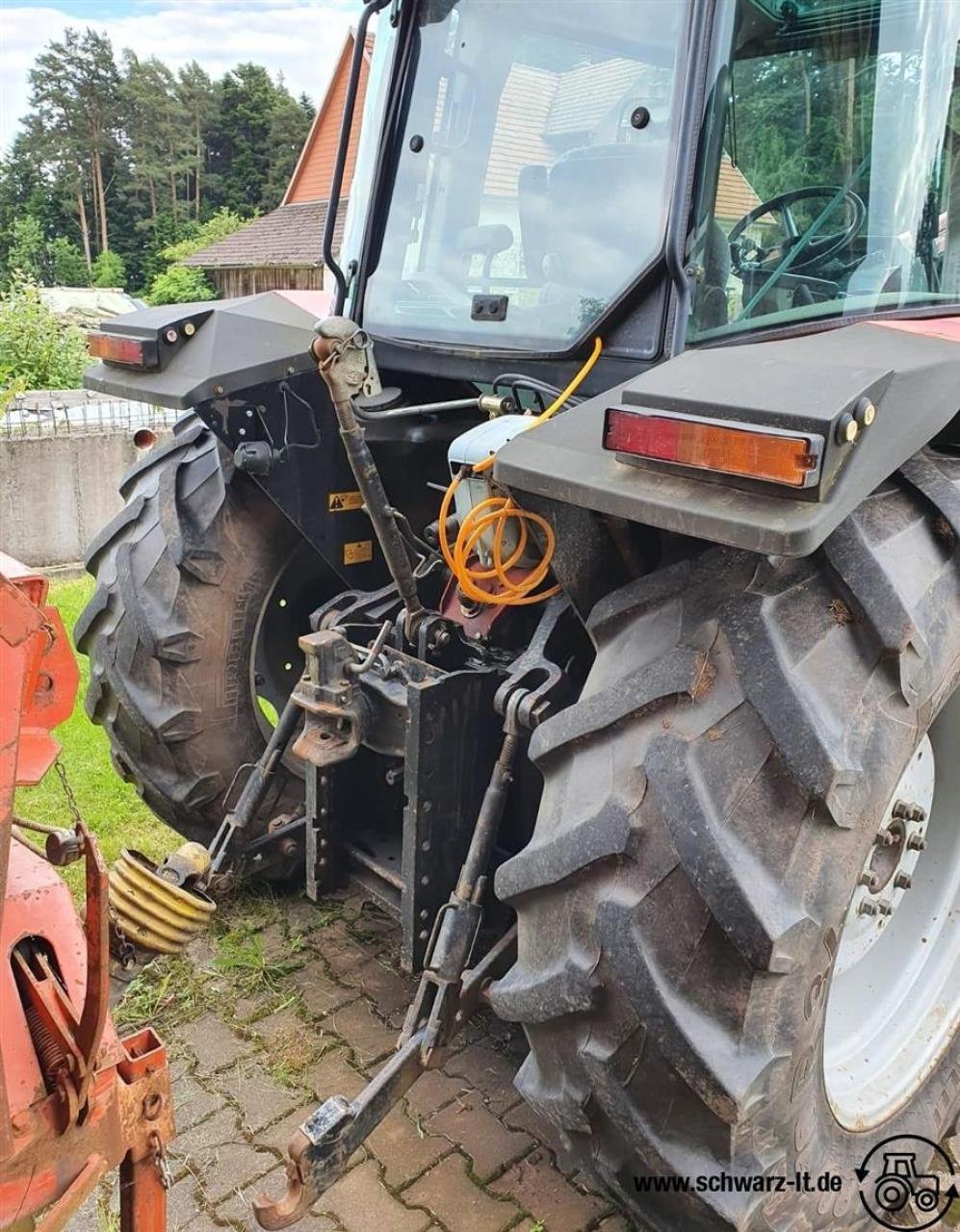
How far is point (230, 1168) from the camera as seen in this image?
85.2 inches

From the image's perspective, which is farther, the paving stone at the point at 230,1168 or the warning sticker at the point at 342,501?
the warning sticker at the point at 342,501

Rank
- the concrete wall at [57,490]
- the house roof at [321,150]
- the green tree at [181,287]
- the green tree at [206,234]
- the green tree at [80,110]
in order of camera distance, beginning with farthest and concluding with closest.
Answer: the green tree at [80,110], the green tree at [206,234], the green tree at [181,287], the house roof at [321,150], the concrete wall at [57,490]

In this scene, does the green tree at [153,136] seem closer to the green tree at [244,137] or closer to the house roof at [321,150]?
the green tree at [244,137]

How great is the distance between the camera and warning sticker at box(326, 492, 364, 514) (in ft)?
8.64

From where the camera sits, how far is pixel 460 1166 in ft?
7.11

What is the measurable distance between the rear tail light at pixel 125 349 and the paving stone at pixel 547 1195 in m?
2.01

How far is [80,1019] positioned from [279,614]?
158cm

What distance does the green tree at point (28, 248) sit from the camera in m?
41.9

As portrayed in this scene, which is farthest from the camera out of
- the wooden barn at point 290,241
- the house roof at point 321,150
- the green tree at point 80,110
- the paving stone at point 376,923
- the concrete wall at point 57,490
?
the green tree at point 80,110

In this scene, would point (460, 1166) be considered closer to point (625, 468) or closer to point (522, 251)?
point (625, 468)

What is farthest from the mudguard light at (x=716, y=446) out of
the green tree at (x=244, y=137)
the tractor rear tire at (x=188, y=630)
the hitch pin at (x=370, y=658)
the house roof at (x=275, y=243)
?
the green tree at (x=244, y=137)

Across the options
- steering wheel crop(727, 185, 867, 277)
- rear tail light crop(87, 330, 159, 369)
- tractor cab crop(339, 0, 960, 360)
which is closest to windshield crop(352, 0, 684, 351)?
tractor cab crop(339, 0, 960, 360)

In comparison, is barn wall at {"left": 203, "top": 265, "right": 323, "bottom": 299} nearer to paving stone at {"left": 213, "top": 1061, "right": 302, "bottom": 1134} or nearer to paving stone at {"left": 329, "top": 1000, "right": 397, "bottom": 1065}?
paving stone at {"left": 329, "top": 1000, "right": 397, "bottom": 1065}

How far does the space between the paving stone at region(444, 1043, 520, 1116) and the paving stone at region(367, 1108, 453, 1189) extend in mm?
163
